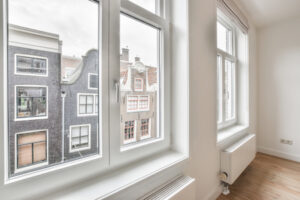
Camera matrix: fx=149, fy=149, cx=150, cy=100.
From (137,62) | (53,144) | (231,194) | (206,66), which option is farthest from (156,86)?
(231,194)

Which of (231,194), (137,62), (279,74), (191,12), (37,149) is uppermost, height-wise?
(191,12)

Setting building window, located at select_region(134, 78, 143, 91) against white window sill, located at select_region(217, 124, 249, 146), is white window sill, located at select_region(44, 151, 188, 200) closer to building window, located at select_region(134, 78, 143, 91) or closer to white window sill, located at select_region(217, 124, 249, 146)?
building window, located at select_region(134, 78, 143, 91)

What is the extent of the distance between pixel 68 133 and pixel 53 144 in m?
0.09

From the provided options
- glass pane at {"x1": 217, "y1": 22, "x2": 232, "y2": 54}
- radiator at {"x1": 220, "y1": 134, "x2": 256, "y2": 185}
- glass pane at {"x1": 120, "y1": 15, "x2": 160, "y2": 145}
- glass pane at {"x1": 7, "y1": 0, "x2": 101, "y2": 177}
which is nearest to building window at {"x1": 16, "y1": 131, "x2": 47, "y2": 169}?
glass pane at {"x1": 7, "y1": 0, "x2": 101, "y2": 177}

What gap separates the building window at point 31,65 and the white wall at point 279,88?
3.87m

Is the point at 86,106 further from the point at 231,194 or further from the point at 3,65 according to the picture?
the point at 231,194

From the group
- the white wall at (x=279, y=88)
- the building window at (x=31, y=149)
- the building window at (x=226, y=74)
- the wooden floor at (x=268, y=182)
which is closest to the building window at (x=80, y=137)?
the building window at (x=31, y=149)

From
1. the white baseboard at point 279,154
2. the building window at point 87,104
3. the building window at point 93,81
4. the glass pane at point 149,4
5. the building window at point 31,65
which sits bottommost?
the white baseboard at point 279,154

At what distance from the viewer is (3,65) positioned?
65 centimetres

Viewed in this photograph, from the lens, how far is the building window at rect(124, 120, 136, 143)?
1.10 metres

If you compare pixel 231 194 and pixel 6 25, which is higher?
pixel 6 25

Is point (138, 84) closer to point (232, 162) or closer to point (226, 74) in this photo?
point (232, 162)

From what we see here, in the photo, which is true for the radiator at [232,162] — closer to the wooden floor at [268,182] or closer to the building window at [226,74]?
the wooden floor at [268,182]

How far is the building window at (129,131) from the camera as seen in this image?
1103 millimetres
